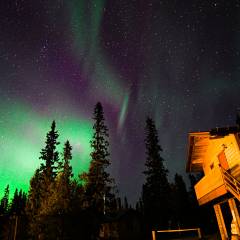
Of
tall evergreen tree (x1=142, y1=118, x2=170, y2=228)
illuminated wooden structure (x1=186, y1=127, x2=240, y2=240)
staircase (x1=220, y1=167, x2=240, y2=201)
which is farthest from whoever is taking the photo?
tall evergreen tree (x1=142, y1=118, x2=170, y2=228)

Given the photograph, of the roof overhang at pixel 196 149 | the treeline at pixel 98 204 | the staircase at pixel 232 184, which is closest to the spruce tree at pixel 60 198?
Result: the treeline at pixel 98 204

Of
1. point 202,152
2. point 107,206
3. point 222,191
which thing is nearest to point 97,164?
point 107,206

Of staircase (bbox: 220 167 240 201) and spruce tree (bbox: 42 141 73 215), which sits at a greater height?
spruce tree (bbox: 42 141 73 215)

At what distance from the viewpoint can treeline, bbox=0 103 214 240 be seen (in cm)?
2511

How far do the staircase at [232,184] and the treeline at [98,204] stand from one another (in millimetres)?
16676

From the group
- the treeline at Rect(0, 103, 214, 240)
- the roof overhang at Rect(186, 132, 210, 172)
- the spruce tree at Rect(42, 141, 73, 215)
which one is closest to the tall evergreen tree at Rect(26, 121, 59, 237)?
the treeline at Rect(0, 103, 214, 240)

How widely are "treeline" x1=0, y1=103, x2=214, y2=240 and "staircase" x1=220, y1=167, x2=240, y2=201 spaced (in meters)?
16.7

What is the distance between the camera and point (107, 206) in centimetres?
4006

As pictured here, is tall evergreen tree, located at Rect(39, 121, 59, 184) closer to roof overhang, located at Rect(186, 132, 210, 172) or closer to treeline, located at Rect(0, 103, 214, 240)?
treeline, located at Rect(0, 103, 214, 240)

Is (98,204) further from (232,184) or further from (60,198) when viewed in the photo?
(232,184)

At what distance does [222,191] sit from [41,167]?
4338 centimetres

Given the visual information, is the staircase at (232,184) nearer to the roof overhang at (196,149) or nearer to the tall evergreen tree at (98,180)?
the roof overhang at (196,149)

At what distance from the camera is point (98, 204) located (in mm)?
38375

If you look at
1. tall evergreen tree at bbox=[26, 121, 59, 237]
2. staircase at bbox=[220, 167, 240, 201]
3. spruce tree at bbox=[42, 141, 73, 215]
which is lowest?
staircase at bbox=[220, 167, 240, 201]
